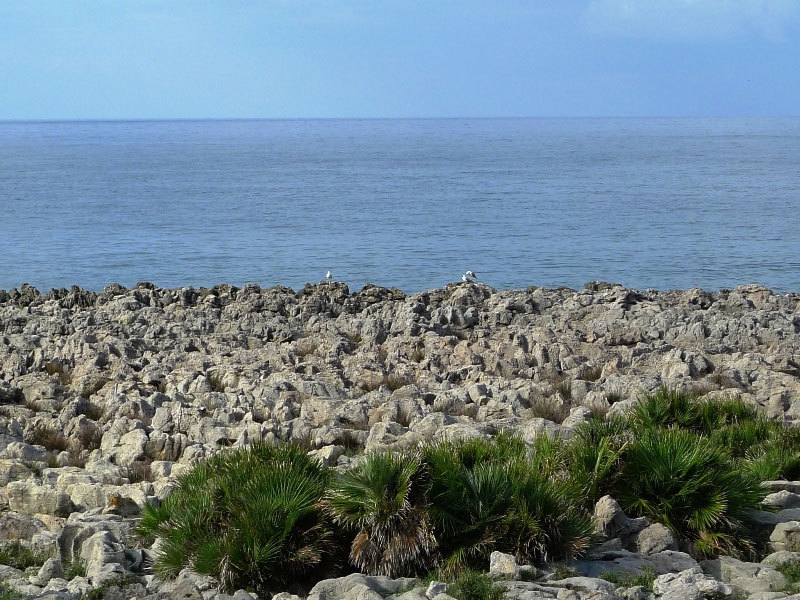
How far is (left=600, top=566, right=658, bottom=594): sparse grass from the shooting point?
22.7ft

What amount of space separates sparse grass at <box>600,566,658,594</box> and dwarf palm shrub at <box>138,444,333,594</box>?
206cm

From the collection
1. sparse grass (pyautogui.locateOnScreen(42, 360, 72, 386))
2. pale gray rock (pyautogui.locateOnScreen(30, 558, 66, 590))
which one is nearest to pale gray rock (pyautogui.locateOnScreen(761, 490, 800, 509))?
pale gray rock (pyautogui.locateOnScreen(30, 558, 66, 590))

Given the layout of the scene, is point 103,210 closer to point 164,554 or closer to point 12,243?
point 12,243

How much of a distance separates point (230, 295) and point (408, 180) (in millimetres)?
52870

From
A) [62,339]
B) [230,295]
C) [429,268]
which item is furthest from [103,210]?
[62,339]

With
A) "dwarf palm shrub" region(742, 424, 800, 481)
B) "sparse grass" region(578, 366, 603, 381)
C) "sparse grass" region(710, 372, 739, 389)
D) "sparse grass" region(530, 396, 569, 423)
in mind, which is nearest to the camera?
"dwarf palm shrub" region(742, 424, 800, 481)

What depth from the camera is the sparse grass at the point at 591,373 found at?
14.0 meters

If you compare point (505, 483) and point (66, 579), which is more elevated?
point (505, 483)

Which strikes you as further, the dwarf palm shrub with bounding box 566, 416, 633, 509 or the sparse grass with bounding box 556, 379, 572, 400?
the sparse grass with bounding box 556, 379, 572, 400

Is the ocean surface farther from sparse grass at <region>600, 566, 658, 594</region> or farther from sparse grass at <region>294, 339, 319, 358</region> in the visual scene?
sparse grass at <region>600, 566, 658, 594</region>

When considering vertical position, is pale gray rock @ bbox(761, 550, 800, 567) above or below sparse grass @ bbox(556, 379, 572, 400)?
above

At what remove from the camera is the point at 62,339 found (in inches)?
638

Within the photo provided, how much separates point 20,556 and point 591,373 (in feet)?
27.8

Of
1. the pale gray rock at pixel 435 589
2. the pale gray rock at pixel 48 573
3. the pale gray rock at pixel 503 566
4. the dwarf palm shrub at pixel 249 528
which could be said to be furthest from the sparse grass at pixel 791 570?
the pale gray rock at pixel 48 573
